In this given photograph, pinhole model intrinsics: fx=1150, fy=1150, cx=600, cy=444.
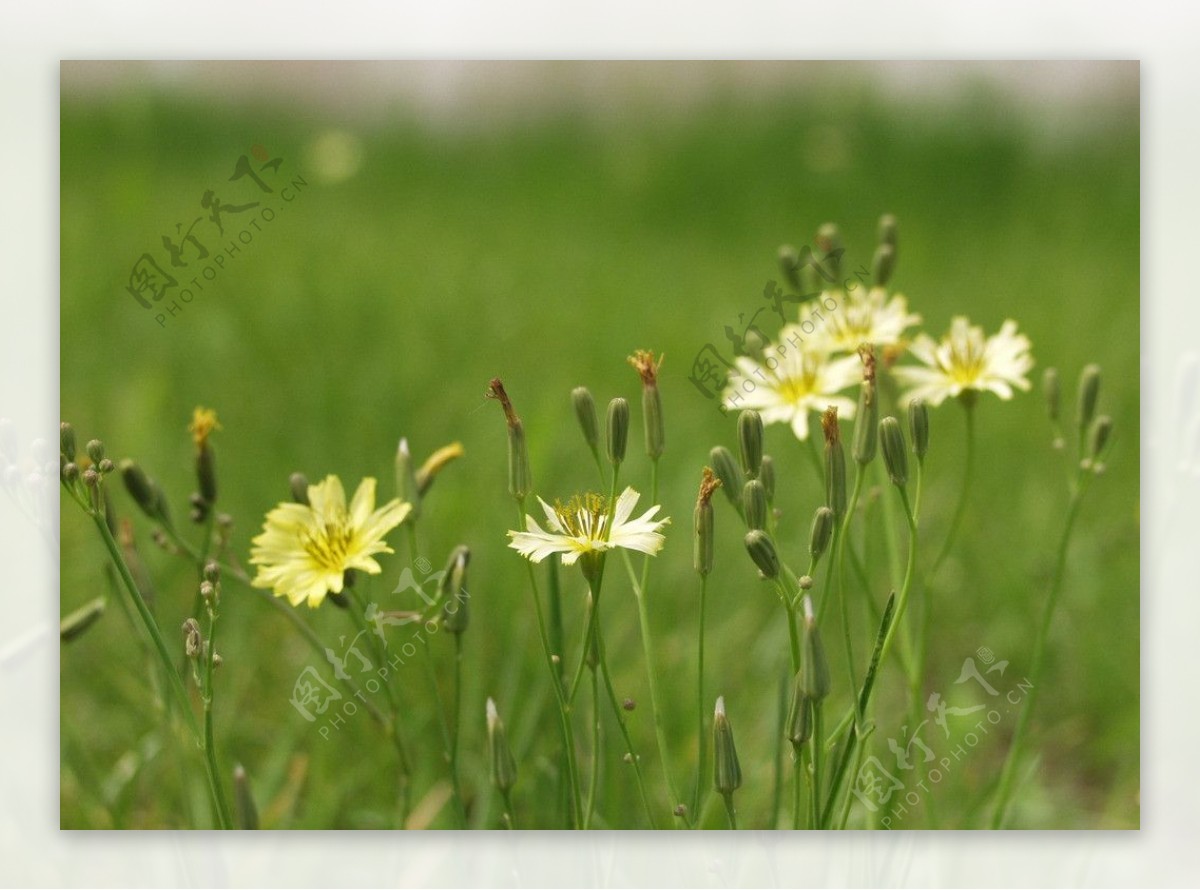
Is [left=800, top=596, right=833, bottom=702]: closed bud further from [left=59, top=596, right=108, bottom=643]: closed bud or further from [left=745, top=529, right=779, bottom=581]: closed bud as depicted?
[left=59, top=596, right=108, bottom=643]: closed bud

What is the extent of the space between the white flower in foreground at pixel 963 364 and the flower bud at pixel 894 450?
0.12m

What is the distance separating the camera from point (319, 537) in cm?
83

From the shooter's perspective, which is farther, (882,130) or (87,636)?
(882,130)

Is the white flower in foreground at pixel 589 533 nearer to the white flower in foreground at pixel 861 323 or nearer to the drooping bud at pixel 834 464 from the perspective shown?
the drooping bud at pixel 834 464

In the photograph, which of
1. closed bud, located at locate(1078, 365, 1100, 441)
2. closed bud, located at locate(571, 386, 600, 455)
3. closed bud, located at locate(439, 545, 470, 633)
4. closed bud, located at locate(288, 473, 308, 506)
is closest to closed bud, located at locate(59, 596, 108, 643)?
closed bud, located at locate(288, 473, 308, 506)

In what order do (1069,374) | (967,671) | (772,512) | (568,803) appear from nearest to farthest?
(772,512), (568,803), (967,671), (1069,374)

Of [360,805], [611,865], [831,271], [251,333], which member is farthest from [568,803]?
[251,333]

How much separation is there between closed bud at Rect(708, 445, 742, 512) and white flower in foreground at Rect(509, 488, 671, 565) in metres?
0.05

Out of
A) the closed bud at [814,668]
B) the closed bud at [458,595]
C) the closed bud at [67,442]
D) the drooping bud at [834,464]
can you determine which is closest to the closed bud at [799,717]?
the closed bud at [814,668]

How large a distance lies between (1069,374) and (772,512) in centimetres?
63

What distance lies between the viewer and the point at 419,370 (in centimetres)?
132

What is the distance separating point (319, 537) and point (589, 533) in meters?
0.20

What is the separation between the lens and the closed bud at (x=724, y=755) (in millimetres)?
724

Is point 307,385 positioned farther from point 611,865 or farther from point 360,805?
point 611,865
